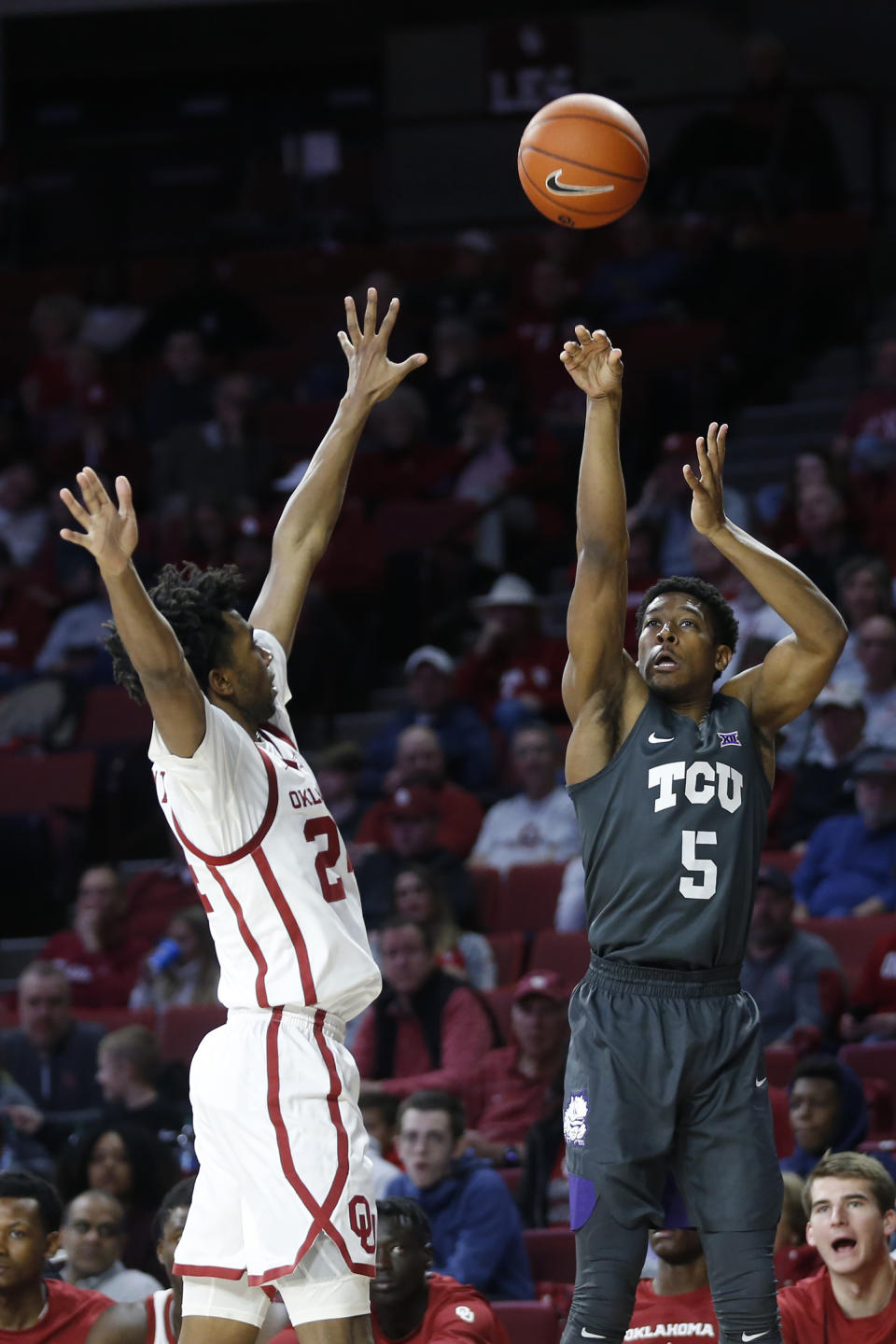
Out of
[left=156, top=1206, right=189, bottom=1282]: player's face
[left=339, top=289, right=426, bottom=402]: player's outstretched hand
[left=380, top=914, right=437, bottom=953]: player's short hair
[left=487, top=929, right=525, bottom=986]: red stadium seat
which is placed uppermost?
[left=339, top=289, right=426, bottom=402]: player's outstretched hand

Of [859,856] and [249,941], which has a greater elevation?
[859,856]

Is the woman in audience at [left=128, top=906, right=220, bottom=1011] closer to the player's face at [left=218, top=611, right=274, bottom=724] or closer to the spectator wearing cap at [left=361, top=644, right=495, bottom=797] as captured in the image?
the spectator wearing cap at [left=361, top=644, right=495, bottom=797]

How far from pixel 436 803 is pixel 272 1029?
550 cm

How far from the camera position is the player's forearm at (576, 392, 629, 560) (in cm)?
467

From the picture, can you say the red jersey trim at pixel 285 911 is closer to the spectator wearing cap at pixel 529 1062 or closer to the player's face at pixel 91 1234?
the player's face at pixel 91 1234

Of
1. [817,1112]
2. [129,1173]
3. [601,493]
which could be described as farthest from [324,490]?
[129,1173]

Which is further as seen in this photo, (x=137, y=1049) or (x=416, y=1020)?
(x=416, y=1020)

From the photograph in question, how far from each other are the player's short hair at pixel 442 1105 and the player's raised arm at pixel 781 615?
8.57ft

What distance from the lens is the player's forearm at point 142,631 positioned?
417cm

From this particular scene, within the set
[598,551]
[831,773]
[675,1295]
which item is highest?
[598,551]

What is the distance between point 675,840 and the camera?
15.0 feet

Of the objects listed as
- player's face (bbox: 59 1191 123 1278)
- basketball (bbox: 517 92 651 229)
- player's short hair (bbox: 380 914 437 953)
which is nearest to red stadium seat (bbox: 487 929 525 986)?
player's short hair (bbox: 380 914 437 953)

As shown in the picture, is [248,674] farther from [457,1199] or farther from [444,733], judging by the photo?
[444,733]

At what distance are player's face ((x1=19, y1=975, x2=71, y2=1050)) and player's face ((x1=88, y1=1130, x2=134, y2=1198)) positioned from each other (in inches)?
55.2
